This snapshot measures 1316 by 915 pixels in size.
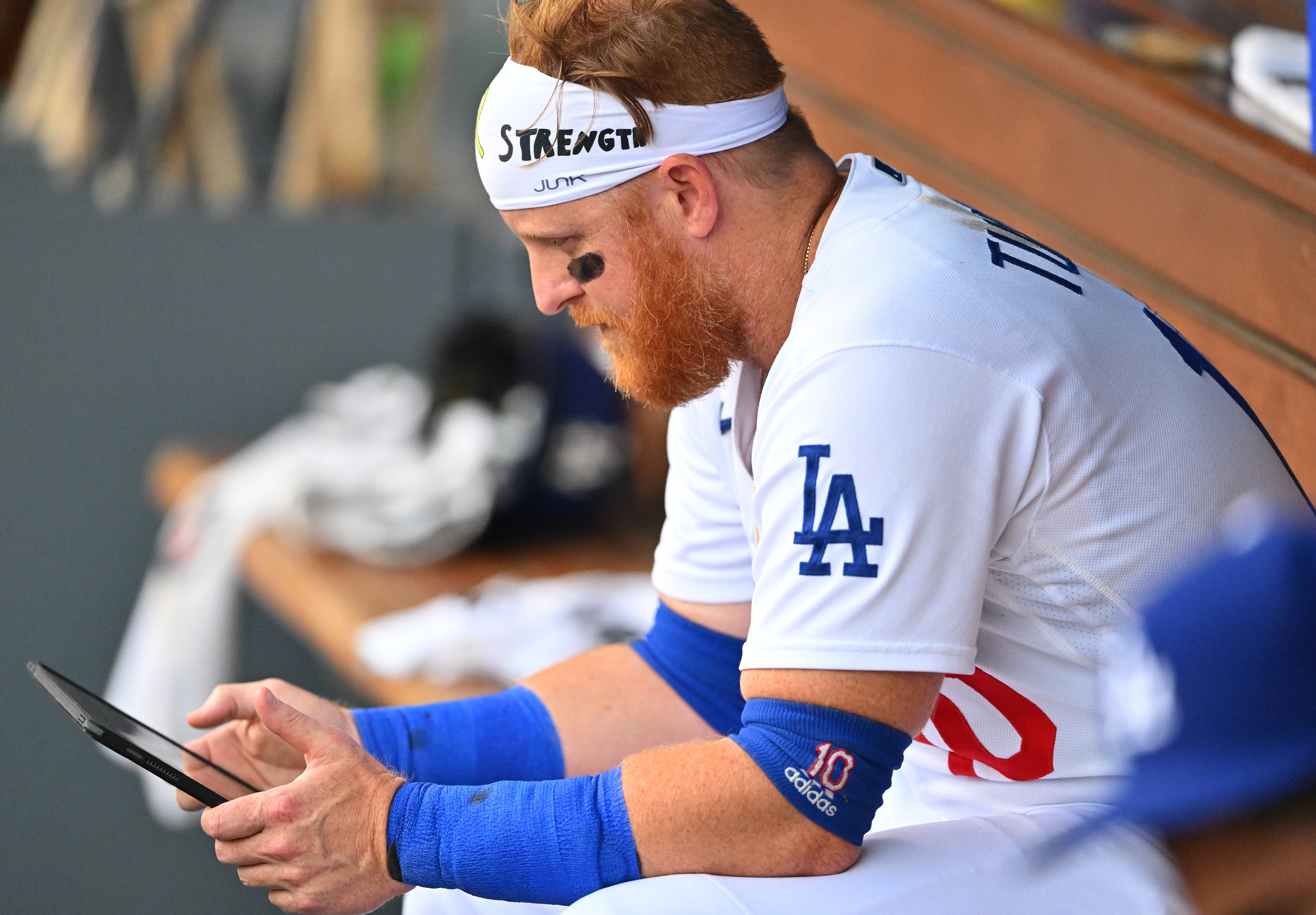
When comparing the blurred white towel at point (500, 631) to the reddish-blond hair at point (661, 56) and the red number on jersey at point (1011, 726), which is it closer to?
the red number on jersey at point (1011, 726)

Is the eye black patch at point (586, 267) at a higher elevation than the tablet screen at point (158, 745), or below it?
higher

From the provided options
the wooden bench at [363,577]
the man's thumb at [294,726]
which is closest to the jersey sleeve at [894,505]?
the man's thumb at [294,726]

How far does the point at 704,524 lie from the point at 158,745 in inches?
23.5

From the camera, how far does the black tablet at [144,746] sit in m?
1.03

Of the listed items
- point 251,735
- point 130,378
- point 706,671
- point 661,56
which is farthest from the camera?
point 130,378

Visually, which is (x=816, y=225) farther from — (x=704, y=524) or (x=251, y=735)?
(x=251, y=735)

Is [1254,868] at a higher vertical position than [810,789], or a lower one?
higher

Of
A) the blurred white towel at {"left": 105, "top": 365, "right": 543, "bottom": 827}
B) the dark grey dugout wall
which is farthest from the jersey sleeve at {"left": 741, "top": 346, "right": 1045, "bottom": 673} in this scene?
the dark grey dugout wall

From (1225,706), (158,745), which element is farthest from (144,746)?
(1225,706)

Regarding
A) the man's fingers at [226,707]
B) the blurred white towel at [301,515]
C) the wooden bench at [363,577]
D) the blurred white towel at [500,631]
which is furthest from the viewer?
the blurred white towel at [301,515]

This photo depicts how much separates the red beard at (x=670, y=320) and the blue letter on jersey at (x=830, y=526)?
266mm

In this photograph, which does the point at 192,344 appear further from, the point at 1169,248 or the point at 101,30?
the point at 1169,248

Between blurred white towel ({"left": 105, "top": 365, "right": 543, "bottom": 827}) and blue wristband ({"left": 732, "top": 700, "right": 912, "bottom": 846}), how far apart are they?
1811mm

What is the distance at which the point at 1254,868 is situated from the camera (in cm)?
64
